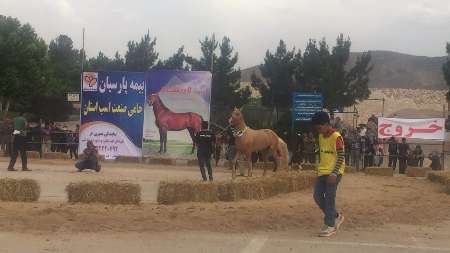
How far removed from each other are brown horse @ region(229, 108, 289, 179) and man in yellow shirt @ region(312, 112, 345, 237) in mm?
9596

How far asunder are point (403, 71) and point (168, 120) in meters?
130

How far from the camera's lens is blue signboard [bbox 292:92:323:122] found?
2891cm

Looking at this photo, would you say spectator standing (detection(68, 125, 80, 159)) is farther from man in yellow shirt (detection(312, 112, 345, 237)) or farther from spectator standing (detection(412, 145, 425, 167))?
man in yellow shirt (detection(312, 112, 345, 237))

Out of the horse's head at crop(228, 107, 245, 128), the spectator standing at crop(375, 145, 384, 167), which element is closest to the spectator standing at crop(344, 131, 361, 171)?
the spectator standing at crop(375, 145, 384, 167)

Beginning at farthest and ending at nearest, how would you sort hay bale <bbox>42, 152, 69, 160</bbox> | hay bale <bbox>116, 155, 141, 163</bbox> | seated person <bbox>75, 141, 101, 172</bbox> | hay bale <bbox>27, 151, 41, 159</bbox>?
hay bale <bbox>116, 155, 141, 163</bbox> < hay bale <bbox>27, 151, 41, 159</bbox> < hay bale <bbox>42, 152, 69, 160</bbox> < seated person <bbox>75, 141, 101, 172</bbox>

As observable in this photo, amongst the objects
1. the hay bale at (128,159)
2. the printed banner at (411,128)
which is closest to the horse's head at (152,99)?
the hay bale at (128,159)

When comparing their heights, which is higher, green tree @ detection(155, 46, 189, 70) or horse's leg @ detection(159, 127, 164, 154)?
green tree @ detection(155, 46, 189, 70)

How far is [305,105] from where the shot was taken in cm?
2903

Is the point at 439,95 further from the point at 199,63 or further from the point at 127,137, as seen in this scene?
the point at 127,137

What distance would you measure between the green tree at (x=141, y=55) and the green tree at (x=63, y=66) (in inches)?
442

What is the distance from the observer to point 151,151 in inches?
1181

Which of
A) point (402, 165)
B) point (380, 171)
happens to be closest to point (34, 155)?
point (380, 171)

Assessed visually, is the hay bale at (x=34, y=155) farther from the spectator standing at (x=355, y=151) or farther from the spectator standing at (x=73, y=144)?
the spectator standing at (x=355, y=151)

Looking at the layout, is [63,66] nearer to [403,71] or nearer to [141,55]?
[141,55]
